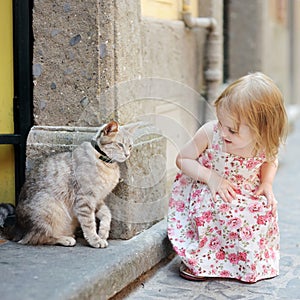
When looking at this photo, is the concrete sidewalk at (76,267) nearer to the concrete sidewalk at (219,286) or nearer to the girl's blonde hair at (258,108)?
the concrete sidewalk at (219,286)

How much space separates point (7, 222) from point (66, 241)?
407 mm

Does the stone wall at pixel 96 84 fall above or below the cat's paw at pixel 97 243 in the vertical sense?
above

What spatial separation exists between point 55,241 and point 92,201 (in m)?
0.28

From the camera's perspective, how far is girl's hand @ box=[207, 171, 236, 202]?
364 centimetres

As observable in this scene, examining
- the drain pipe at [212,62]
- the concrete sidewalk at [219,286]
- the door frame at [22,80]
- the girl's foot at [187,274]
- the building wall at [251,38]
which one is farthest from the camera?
the building wall at [251,38]

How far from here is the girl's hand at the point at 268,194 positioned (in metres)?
3.67

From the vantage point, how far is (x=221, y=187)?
367 cm

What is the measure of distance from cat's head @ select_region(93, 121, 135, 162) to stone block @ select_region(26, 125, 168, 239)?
0.14m

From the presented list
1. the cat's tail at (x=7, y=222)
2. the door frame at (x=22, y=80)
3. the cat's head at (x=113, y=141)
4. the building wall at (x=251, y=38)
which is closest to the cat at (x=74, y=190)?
the cat's head at (x=113, y=141)

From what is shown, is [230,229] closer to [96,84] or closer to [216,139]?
[216,139]

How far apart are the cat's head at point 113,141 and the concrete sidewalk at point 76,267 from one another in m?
0.46

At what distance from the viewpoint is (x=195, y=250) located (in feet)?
12.1

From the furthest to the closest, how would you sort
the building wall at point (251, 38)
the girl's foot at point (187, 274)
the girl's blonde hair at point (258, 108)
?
the building wall at point (251, 38), the girl's foot at point (187, 274), the girl's blonde hair at point (258, 108)

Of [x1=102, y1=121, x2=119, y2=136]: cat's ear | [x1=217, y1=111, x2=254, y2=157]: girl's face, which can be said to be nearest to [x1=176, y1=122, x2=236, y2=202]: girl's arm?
[x1=217, y1=111, x2=254, y2=157]: girl's face
